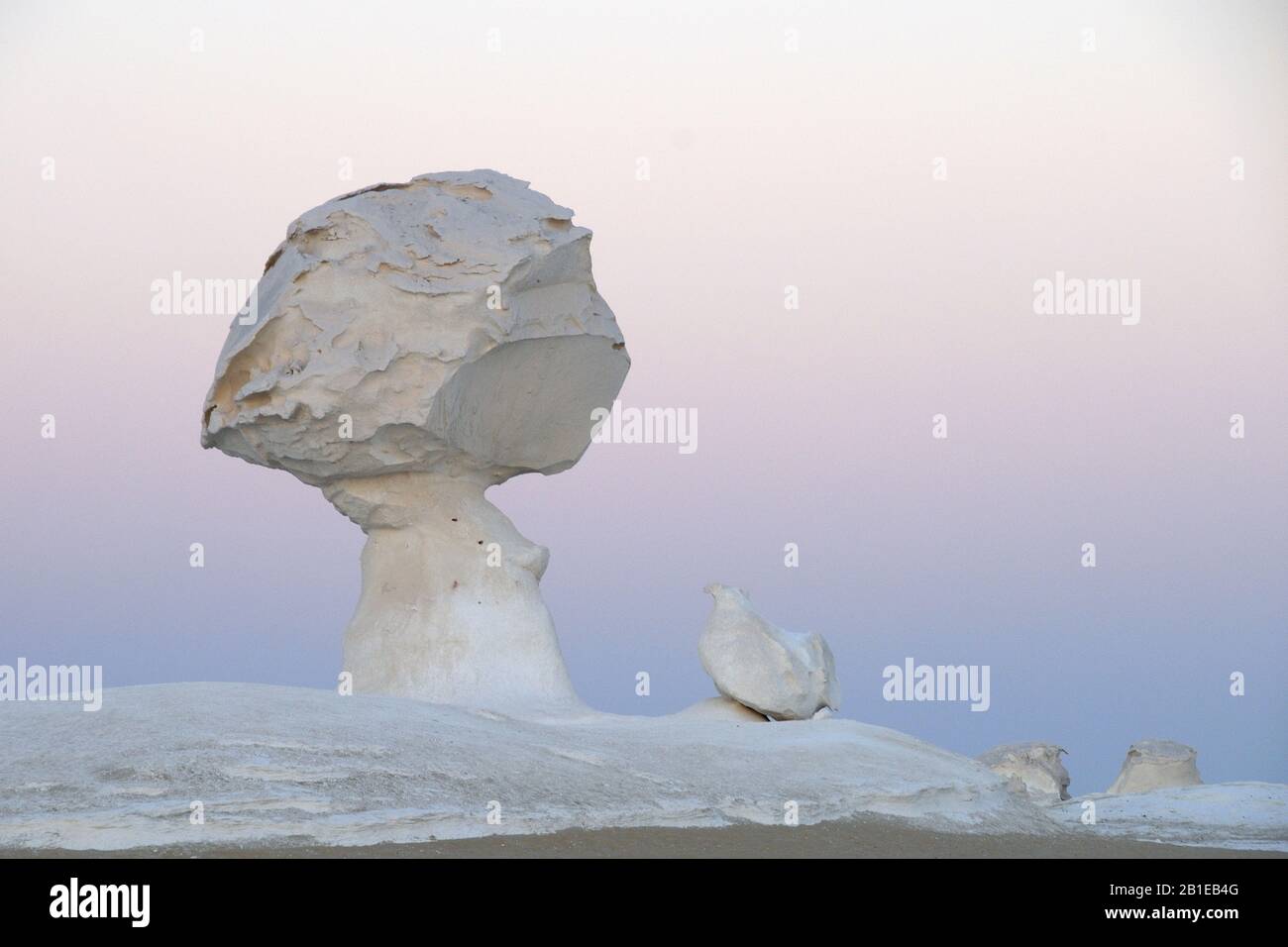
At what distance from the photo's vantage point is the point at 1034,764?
21.8 metres

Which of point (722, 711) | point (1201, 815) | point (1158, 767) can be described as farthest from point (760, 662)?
point (1158, 767)

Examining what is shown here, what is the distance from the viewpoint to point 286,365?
1628cm

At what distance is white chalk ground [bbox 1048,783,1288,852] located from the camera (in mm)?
13750

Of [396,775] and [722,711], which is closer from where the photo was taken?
[396,775]

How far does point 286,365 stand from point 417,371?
1262 millimetres

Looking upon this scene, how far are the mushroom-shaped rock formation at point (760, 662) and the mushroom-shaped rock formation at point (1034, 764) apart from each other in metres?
5.60

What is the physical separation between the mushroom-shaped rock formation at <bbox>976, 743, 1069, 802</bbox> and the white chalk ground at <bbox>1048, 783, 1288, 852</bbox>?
481 centimetres

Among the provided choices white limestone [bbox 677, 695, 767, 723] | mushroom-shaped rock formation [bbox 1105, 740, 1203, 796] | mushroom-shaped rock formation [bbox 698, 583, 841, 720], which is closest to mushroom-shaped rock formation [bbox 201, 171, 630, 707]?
white limestone [bbox 677, 695, 767, 723]

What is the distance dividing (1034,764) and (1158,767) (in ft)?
4.97

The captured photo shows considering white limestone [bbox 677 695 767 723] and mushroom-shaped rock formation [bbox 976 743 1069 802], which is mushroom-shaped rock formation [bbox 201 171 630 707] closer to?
white limestone [bbox 677 695 767 723]

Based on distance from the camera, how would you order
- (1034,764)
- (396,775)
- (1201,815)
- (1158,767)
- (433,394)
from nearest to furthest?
(396,775) < (1201,815) < (433,394) < (1158,767) < (1034,764)

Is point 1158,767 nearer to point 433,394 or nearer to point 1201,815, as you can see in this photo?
point 1201,815

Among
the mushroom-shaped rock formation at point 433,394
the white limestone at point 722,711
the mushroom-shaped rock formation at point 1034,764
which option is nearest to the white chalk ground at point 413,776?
the white limestone at point 722,711

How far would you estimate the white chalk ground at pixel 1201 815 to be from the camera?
13.8 m
